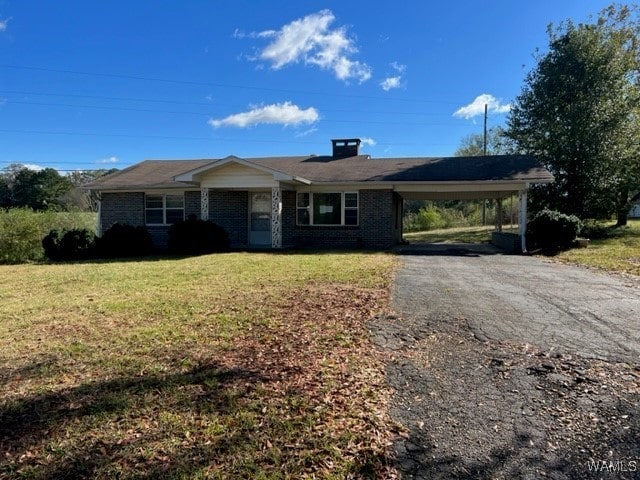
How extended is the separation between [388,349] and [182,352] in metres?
2.09

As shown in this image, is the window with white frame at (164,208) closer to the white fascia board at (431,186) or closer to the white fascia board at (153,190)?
the white fascia board at (153,190)

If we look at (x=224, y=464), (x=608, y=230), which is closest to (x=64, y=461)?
(x=224, y=464)

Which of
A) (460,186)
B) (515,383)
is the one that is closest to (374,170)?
(460,186)

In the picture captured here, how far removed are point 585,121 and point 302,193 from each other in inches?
509

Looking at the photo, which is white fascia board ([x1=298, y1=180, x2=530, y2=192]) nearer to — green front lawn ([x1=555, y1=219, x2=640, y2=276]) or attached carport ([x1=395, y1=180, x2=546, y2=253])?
attached carport ([x1=395, y1=180, x2=546, y2=253])

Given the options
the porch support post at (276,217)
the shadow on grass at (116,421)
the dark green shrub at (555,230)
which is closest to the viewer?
the shadow on grass at (116,421)

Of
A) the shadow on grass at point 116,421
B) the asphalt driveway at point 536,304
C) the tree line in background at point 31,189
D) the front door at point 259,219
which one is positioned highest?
the tree line in background at point 31,189

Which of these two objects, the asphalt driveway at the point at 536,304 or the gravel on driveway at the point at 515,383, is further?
the asphalt driveway at the point at 536,304

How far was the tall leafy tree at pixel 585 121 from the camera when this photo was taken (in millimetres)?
19094

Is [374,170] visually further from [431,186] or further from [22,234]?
[22,234]

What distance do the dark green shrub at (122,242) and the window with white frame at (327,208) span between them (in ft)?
18.7

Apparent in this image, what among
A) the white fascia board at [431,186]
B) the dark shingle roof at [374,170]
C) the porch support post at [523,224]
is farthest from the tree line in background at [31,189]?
the porch support post at [523,224]

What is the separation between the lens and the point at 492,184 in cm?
1495

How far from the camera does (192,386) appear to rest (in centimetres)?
360
